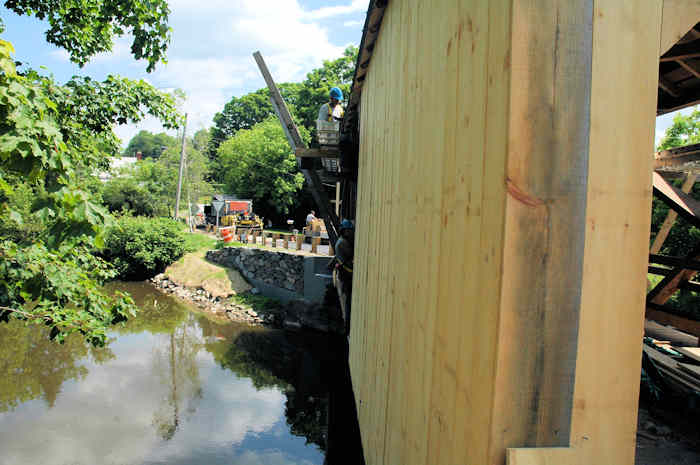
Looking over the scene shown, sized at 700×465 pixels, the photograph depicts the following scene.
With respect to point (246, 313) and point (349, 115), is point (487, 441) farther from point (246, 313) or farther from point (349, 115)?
point (246, 313)

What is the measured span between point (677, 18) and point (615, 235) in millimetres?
802

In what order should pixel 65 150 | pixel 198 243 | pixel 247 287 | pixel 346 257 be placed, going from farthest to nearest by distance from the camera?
1. pixel 198 243
2. pixel 247 287
3. pixel 346 257
4. pixel 65 150

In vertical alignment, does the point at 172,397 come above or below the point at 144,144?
below

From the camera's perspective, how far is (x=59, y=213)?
2252mm

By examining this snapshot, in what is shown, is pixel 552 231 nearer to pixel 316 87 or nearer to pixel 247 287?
pixel 247 287

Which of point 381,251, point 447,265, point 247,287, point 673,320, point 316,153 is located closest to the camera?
point 447,265

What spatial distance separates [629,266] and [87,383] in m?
11.0

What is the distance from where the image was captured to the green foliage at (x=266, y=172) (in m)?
29.2

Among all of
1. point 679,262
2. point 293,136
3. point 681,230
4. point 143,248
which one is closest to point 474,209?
point 679,262

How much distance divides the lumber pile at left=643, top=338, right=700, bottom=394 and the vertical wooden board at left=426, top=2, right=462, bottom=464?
343cm

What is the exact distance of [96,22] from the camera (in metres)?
4.78

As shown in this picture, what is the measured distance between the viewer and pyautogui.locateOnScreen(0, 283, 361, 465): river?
6645 mm

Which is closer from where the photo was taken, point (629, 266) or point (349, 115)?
point (629, 266)

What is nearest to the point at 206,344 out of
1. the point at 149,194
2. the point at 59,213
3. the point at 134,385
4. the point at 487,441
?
the point at 134,385
